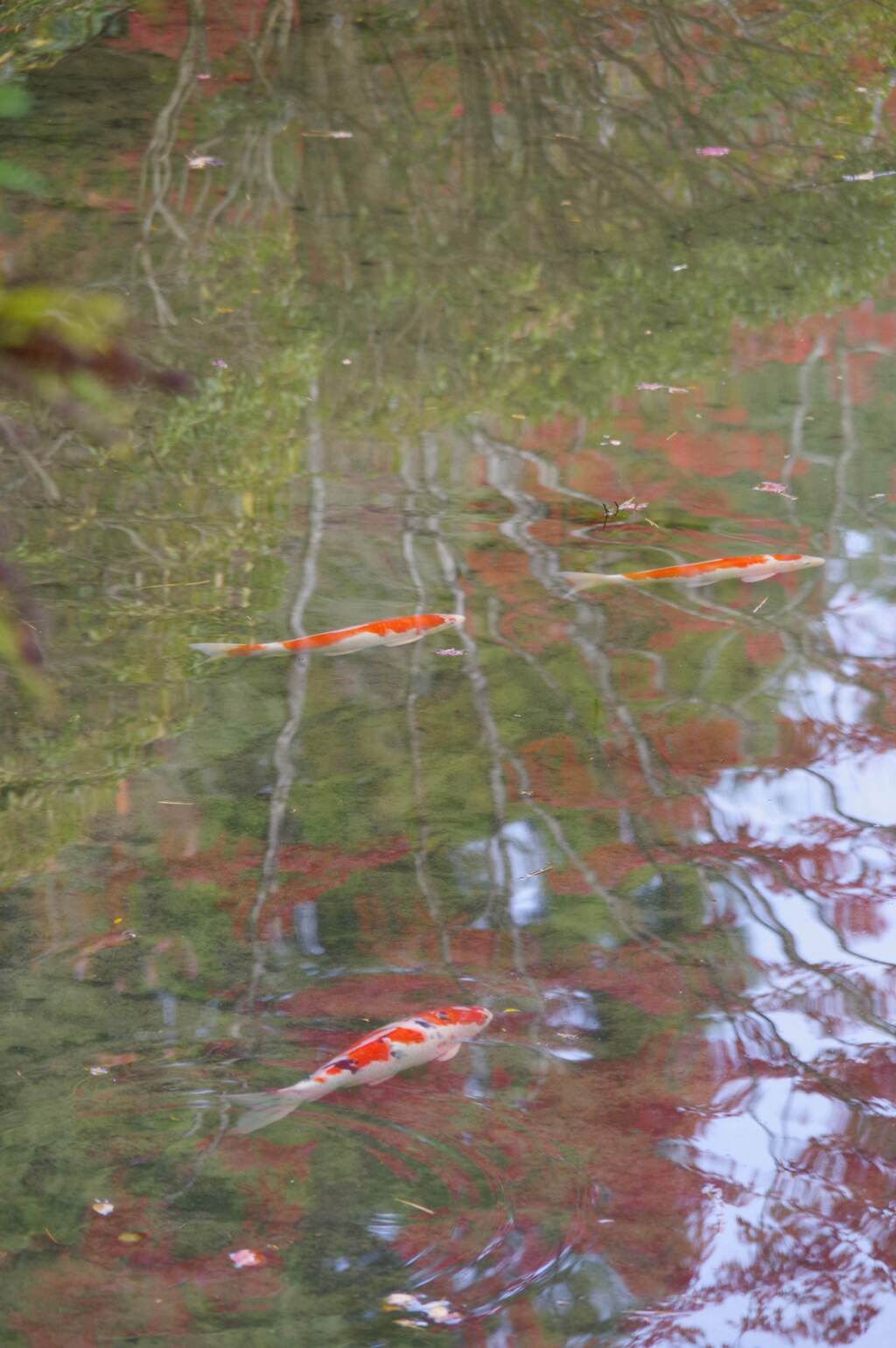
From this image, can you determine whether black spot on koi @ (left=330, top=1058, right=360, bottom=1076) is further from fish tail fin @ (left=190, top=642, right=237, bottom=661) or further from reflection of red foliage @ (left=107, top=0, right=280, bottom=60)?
reflection of red foliage @ (left=107, top=0, right=280, bottom=60)

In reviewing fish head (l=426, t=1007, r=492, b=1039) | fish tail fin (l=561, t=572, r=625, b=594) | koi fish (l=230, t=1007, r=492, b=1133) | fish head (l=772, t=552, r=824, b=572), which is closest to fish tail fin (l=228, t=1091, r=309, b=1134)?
koi fish (l=230, t=1007, r=492, b=1133)

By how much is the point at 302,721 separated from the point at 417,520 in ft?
4.08

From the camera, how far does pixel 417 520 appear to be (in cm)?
502

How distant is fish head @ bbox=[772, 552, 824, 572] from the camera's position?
4.64 meters

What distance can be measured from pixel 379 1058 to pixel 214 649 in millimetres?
1775

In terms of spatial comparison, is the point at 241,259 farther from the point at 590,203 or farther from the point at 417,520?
the point at 417,520

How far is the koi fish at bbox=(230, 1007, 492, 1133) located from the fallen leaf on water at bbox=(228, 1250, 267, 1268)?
270 mm

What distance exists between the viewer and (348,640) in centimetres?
422

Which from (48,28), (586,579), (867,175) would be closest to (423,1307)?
(586,579)

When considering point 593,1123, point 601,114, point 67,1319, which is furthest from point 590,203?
point 67,1319

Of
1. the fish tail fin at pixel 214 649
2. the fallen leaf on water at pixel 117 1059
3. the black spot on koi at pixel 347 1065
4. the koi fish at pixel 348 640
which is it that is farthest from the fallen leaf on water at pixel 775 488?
the fallen leaf on water at pixel 117 1059

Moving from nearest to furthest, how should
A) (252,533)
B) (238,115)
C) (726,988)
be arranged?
(726,988) < (252,533) < (238,115)

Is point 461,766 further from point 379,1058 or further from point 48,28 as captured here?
point 48,28

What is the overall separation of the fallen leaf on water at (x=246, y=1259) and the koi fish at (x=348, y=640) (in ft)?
6.74
